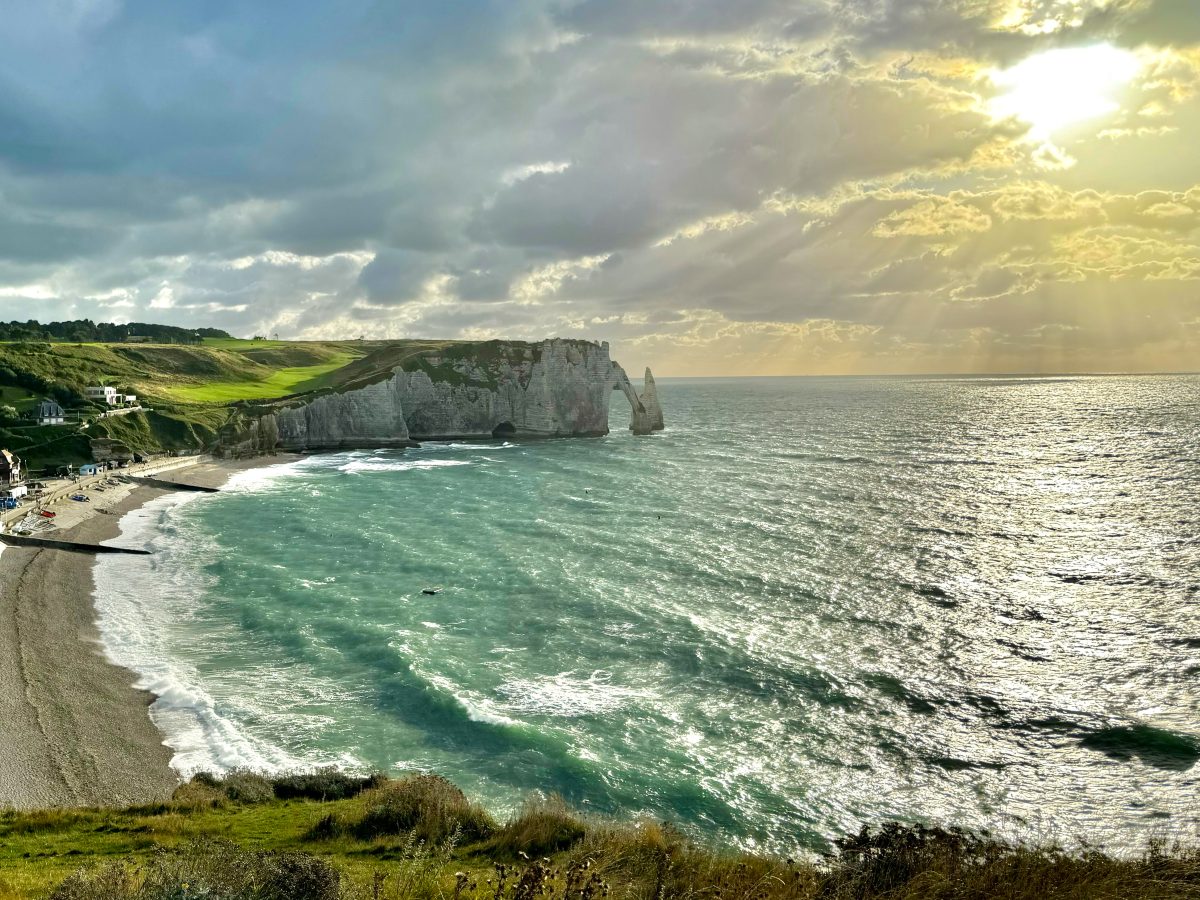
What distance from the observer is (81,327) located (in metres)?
176

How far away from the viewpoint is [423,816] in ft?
53.1

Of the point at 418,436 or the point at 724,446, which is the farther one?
the point at 418,436

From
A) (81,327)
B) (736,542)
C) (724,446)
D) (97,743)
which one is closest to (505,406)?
(724,446)

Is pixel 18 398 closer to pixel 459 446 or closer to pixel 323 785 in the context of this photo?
pixel 459 446

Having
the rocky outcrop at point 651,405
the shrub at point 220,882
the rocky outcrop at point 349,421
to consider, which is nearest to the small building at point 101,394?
the rocky outcrop at point 349,421

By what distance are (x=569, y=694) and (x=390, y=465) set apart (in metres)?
70.2

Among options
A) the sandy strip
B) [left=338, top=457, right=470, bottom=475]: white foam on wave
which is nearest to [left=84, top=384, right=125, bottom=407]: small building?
[left=338, top=457, right=470, bottom=475]: white foam on wave

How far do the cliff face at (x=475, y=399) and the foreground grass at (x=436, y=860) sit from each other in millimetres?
93432

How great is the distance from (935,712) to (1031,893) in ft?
54.0

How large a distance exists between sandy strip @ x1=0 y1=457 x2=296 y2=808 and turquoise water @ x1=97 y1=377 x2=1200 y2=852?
1.22 metres

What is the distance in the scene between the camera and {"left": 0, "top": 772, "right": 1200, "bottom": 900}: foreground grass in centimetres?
1037

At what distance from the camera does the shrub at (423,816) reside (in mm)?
15586

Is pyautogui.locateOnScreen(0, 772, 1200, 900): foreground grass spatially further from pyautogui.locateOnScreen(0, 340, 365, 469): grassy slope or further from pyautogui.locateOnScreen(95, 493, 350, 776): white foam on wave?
pyautogui.locateOnScreen(0, 340, 365, 469): grassy slope

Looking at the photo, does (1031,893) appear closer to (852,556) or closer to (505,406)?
(852,556)
